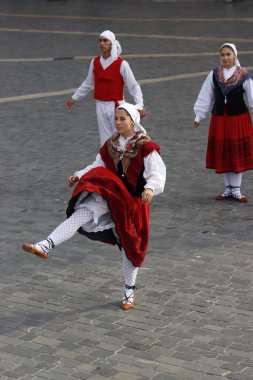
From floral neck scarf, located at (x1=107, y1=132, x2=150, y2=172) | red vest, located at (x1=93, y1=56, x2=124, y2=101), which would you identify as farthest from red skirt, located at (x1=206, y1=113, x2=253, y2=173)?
floral neck scarf, located at (x1=107, y1=132, x2=150, y2=172)

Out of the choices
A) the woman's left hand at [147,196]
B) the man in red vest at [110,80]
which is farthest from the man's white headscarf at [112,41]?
the woman's left hand at [147,196]

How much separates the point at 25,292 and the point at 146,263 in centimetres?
117

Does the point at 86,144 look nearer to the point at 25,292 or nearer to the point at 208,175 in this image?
the point at 208,175

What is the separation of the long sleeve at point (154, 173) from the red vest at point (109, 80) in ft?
13.1

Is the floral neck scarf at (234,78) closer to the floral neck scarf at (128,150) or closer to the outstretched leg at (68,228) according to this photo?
the floral neck scarf at (128,150)

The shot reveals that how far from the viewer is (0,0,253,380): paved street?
258 inches

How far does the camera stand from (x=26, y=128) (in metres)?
14.5

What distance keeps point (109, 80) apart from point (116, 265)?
3407mm

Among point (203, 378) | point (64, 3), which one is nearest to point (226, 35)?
point (64, 3)

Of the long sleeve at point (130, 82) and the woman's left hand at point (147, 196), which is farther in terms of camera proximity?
the long sleeve at point (130, 82)

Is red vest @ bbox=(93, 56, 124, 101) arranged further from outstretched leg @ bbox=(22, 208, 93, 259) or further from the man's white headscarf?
outstretched leg @ bbox=(22, 208, 93, 259)

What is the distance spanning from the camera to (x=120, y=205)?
7.38 metres

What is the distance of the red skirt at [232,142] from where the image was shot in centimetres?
1063

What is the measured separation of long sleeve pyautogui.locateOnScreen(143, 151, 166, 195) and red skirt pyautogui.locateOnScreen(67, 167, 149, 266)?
20 centimetres
